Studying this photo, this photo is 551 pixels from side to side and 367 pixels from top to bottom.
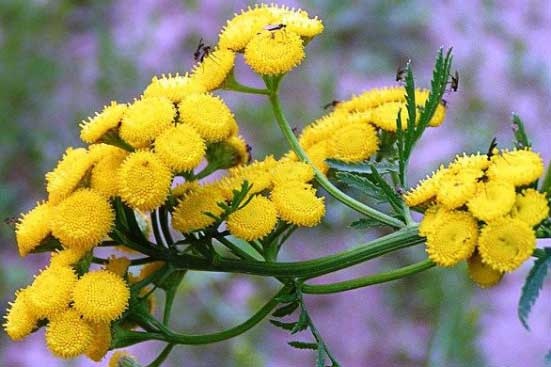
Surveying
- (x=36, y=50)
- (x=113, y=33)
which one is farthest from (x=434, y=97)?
(x=113, y=33)

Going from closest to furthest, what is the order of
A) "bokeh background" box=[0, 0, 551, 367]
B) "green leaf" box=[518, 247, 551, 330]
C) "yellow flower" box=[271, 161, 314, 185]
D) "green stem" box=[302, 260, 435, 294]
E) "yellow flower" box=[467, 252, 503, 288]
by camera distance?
"green leaf" box=[518, 247, 551, 330] < "yellow flower" box=[467, 252, 503, 288] < "green stem" box=[302, 260, 435, 294] < "yellow flower" box=[271, 161, 314, 185] < "bokeh background" box=[0, 0, 551, 367]

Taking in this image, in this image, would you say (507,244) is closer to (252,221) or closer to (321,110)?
(252,221)

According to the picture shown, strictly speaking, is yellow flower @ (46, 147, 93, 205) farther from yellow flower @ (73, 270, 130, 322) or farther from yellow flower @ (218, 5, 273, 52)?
yellow flower @ (218, 5, 273, 52)

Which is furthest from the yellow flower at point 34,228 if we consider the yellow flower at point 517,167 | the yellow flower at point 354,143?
the yellow flower at point 517,167

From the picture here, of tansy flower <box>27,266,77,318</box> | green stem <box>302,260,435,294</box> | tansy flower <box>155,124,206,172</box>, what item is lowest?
tansy flower <box>27,266,77,318</box>

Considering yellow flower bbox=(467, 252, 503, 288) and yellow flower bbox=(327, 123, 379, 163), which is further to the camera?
yellow flower bbox=(327, 123, 379, 163)

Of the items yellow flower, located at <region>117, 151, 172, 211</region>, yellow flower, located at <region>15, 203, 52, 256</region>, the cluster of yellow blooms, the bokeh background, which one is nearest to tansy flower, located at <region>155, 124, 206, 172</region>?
yellow flower, located at <region>117, 151, 172, 211</region>

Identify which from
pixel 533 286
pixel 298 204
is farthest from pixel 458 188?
pixel 298 204
